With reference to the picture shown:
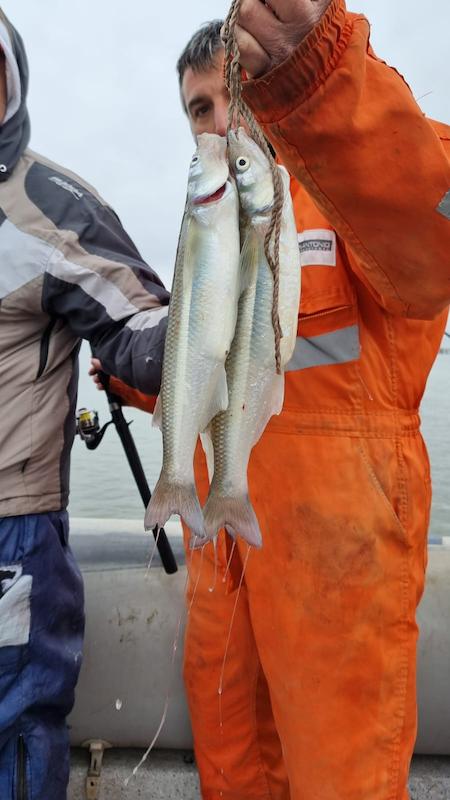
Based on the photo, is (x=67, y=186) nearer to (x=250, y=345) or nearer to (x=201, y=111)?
(x=201, y=111)

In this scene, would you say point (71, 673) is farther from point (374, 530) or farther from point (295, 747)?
point (374, 530)

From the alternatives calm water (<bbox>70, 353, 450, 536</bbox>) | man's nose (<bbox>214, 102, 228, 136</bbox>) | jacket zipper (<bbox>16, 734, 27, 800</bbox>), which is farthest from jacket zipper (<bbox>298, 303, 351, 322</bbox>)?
calm water (<bbox>70, 353, 450, 536</bbox>)

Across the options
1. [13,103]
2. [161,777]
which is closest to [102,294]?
[13,103]

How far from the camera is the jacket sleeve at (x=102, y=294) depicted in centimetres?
165

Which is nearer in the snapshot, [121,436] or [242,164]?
[242,164]

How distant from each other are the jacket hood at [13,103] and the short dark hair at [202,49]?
63cm

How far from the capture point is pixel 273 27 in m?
1.12

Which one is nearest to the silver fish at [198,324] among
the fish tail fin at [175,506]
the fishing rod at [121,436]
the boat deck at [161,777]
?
the fish tail fin at [175,506]

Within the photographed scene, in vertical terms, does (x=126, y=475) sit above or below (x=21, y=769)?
below

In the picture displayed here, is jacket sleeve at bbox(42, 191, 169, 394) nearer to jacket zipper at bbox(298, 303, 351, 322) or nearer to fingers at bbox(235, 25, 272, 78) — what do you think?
jacket zipper at bbox(298, 303, 351, 322)

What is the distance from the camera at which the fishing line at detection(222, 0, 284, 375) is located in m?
1.09

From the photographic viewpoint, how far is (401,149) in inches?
47.8

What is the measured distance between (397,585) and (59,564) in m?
0.96

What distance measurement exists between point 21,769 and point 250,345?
4.40 ft
